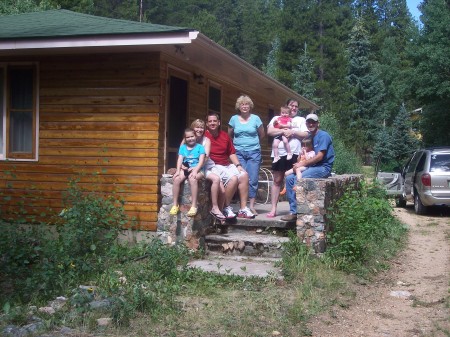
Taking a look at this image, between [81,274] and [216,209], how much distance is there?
2.27 metres

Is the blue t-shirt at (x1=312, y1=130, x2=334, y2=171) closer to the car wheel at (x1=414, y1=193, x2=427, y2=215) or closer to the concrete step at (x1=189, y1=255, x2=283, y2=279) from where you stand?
the concrete step at (x1=189, y1=255, x2=283, y2=279)

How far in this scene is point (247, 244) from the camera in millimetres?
8109

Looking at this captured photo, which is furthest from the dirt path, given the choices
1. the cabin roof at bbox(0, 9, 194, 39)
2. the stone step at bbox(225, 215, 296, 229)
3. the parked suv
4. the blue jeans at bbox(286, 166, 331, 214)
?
the cabin roof at bbox(0, 9, 194, 39)

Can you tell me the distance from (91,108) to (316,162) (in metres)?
3.52

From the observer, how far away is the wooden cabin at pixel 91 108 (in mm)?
8625

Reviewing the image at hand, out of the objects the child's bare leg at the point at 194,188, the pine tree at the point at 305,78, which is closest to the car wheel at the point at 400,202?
the child's bare leg at the point at 194,188

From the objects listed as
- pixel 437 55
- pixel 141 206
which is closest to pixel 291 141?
pixel 141 206

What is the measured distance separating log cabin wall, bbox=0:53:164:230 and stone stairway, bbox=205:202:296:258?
1.06m

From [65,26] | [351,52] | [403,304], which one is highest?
[351,52]

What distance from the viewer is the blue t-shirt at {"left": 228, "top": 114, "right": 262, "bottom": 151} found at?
909 centimetres

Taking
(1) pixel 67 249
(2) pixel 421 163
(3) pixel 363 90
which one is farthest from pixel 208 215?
(3) pixel 363 90

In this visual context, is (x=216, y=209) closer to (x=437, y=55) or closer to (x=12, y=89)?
(x=12, y=89)

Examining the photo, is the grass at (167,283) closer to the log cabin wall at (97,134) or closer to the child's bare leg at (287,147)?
the log cabin wall at (97,134)

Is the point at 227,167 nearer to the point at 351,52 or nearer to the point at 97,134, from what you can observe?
the point at 97,134
